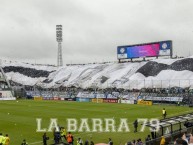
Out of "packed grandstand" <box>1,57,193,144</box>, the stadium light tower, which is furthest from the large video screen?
the stadium light tower

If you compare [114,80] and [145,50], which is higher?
[145,50]

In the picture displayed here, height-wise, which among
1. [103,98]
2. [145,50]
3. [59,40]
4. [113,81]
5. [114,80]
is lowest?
[103,98]

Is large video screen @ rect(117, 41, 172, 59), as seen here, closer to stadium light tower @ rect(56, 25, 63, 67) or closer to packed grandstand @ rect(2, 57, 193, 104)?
packed grandstand @ rect(2, 57, 193, 104)

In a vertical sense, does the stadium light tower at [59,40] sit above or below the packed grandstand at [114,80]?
above

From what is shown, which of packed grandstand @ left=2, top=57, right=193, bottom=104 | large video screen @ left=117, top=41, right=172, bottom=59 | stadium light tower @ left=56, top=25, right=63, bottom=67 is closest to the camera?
packed grandstand @ left=2, top=57, right=193, bottom=104

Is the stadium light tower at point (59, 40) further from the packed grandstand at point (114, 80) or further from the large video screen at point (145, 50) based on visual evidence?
the large video screen at point (145, 50)

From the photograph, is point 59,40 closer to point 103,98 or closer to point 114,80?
point 114,80

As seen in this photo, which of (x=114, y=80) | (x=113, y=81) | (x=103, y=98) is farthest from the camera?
(x=114, y=80)

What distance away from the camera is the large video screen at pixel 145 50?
304ft

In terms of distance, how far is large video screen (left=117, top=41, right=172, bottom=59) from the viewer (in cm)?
9273

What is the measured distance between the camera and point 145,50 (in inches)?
3831

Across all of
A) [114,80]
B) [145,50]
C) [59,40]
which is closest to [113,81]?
[114,80]

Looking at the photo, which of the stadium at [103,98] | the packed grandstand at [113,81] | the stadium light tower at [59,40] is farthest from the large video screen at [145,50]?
the stadium light tower at [59,40]

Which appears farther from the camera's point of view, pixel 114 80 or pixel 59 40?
pixel 59 40
